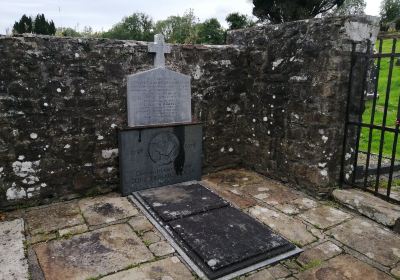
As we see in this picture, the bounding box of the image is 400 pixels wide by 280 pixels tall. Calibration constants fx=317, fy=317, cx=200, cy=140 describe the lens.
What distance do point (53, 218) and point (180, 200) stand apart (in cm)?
141

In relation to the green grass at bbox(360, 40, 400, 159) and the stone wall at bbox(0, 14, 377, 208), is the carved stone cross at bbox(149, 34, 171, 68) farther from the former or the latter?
the green grass at bbox(360, 40, 400, 159)

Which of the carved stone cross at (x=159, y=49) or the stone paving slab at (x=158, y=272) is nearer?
the stone paving slab at (x=158, y=272)

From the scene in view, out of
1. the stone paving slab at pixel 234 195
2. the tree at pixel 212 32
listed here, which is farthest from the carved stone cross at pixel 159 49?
the tree at pixel 212 32

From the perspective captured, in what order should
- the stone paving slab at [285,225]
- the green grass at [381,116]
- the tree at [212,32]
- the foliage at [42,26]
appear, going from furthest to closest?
the tree at [212,32], the foliage at [42,26], the green grass at [381,116], the stone paving slab at [285,225]

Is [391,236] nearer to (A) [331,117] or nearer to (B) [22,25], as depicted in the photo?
(A) [331,117]

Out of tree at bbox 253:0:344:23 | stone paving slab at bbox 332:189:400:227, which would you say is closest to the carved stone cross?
stone paving slab at bbox 332:189:400:227

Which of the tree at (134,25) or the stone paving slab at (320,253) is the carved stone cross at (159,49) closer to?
the stone paving slab at (320,253)

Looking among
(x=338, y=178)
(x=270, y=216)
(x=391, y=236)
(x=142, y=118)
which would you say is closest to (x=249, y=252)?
(x=270, y=216)

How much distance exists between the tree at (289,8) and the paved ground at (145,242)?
60.3 feet

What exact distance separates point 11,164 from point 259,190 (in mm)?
3014

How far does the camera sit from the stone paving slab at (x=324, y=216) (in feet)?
11.0

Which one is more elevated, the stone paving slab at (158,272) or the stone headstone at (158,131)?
the stone headstone at (158,131)

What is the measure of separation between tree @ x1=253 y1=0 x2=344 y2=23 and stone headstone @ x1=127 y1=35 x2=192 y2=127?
17.7 meters

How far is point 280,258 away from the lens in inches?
107
